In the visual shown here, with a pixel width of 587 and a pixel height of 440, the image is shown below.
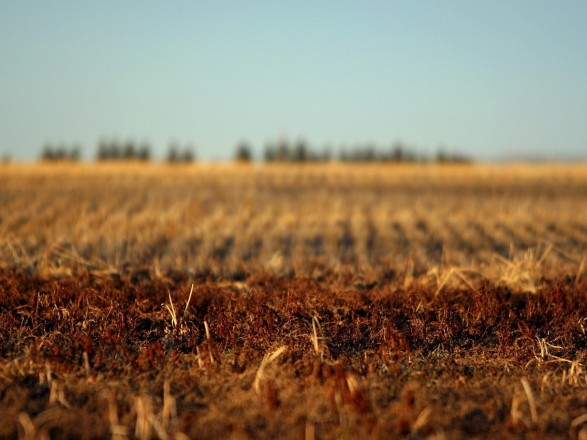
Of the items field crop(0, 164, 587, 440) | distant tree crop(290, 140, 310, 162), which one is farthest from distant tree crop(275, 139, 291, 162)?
field crop(0, 164, 587, 440)

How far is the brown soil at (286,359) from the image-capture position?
3707 mm

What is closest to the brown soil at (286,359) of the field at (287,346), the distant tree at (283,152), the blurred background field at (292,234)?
the field at (287,346)

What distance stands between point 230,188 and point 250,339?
17.3m

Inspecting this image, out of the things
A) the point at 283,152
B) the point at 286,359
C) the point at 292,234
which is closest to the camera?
the point at 286,359

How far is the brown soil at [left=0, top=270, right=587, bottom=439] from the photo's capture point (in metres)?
3.71

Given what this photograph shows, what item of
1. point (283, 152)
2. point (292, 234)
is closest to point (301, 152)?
point (283, 152)

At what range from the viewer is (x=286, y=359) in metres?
4.69

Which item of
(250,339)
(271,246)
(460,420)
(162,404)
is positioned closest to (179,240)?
(271,246)

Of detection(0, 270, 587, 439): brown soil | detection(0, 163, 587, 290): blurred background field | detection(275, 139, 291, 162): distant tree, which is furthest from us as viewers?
detection(275, 139, 291, 162): distant tree

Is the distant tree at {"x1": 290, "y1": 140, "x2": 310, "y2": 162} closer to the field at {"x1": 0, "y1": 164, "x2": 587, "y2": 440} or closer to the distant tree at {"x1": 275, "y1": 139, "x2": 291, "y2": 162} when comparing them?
the distant tree at {"x1": 275, "y1": 139, "x2": 291, "y2": 162}

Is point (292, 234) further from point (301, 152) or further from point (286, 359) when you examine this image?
point (301, 152)

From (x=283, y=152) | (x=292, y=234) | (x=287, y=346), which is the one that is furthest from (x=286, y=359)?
(x=283, y=152)

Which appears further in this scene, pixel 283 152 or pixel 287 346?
pixel 283 152

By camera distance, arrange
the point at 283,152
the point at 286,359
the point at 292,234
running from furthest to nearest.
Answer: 1. the point at 283,152
2. the point at 292,234
3. the point at 286,359
